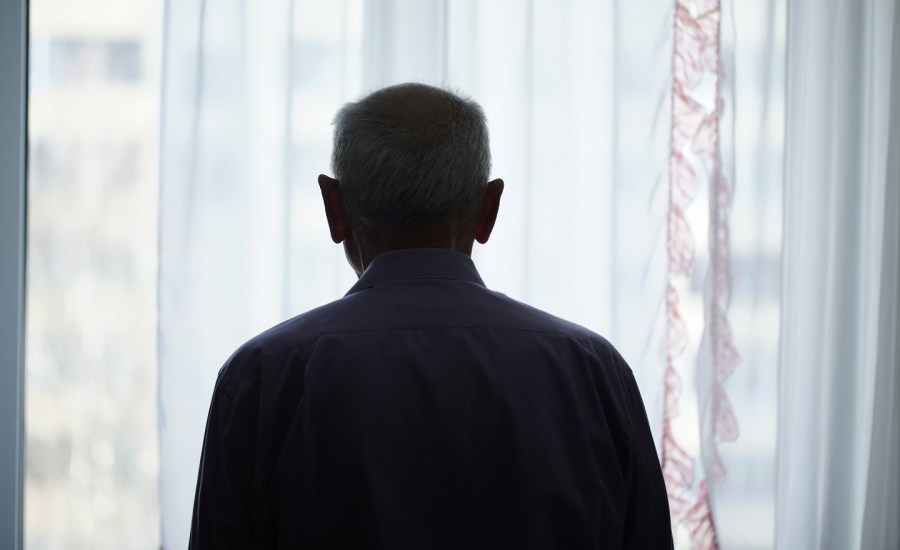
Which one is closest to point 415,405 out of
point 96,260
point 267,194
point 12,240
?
point 267,194

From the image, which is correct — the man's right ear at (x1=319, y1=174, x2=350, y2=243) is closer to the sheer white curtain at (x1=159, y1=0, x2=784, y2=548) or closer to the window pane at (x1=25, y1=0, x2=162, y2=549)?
the sheer white curtain at (x1=159, y1=0, x2=784, y2=548)

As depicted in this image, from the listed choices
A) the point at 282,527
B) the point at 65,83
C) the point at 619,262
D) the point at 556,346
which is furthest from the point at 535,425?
the point at 65,83

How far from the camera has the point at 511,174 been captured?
194cm

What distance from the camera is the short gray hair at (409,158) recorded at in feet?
2.88

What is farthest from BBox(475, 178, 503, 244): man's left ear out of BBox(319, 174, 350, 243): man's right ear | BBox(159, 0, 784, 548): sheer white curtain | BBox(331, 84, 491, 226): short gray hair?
BBox(159, 0, 784, 548): sheer white curtain

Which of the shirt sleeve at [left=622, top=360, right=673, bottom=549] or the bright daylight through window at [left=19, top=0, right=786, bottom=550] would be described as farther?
the bright daylight through window at [left=19, top=0, right=786, bottom=550]

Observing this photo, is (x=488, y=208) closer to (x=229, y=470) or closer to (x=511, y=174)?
(x=229, y=470)

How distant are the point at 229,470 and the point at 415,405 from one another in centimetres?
20

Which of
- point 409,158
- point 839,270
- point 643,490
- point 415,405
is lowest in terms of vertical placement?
point 643,490

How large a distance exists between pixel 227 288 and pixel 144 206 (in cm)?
27

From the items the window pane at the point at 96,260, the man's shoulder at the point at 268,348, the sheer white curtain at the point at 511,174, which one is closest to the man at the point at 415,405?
the man's shoulder at the point at 268,348

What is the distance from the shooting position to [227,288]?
6.23 ft

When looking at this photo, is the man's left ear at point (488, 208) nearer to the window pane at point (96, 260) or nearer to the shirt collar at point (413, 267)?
the shirt collar at point (413, 267)

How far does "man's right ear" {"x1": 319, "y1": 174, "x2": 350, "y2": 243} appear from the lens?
3.06 ft
